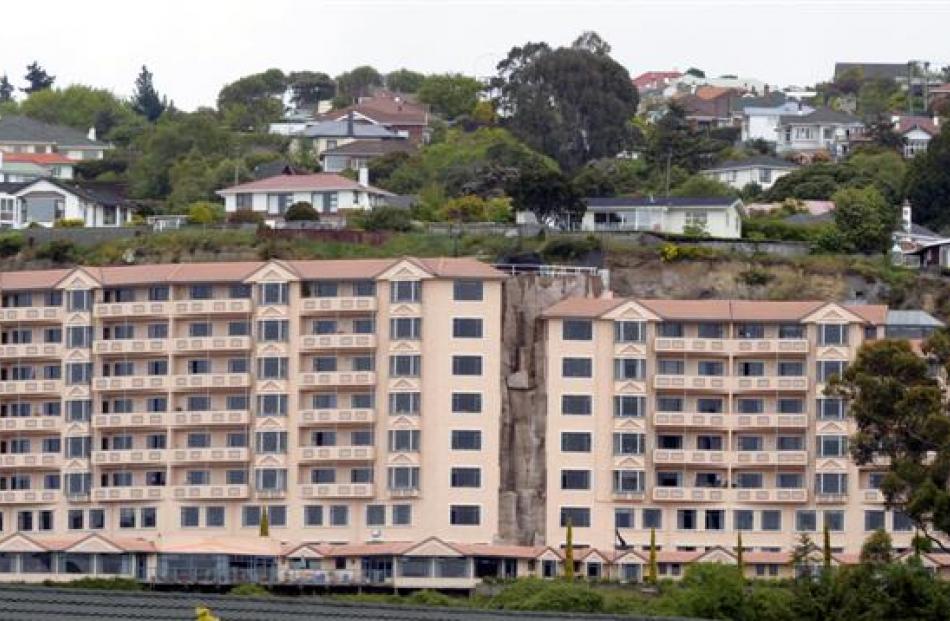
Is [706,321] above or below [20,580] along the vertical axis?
above

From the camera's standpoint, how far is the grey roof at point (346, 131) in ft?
547

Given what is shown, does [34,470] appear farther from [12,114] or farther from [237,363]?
[12,114]

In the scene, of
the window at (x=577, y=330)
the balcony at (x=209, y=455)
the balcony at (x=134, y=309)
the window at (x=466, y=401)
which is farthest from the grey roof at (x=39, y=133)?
the window at (x=577, y=330)

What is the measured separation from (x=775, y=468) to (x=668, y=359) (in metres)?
5.56

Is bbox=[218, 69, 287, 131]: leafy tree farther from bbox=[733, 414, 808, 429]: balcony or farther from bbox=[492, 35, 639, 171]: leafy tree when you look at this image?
bbox=[733, 414, 808, 429]: balcony

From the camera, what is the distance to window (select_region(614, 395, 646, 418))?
359 ft

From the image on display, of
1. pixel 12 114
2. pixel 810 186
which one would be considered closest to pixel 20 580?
pixel 810 186

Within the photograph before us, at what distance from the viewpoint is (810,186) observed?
484 ft

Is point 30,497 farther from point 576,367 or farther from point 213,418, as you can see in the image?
point 576,367

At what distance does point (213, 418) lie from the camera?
111125 millimetres

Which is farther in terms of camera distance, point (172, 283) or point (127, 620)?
point (172, 283)

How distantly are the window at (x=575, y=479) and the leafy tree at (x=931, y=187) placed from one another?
1479 inches

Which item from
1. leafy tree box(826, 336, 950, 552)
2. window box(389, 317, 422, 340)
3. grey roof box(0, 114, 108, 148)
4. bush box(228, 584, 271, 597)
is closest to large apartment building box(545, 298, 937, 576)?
window box(389, 317, 422, 340)

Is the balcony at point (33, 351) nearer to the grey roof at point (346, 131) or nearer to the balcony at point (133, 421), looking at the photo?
the balcony at point (133, 421)
